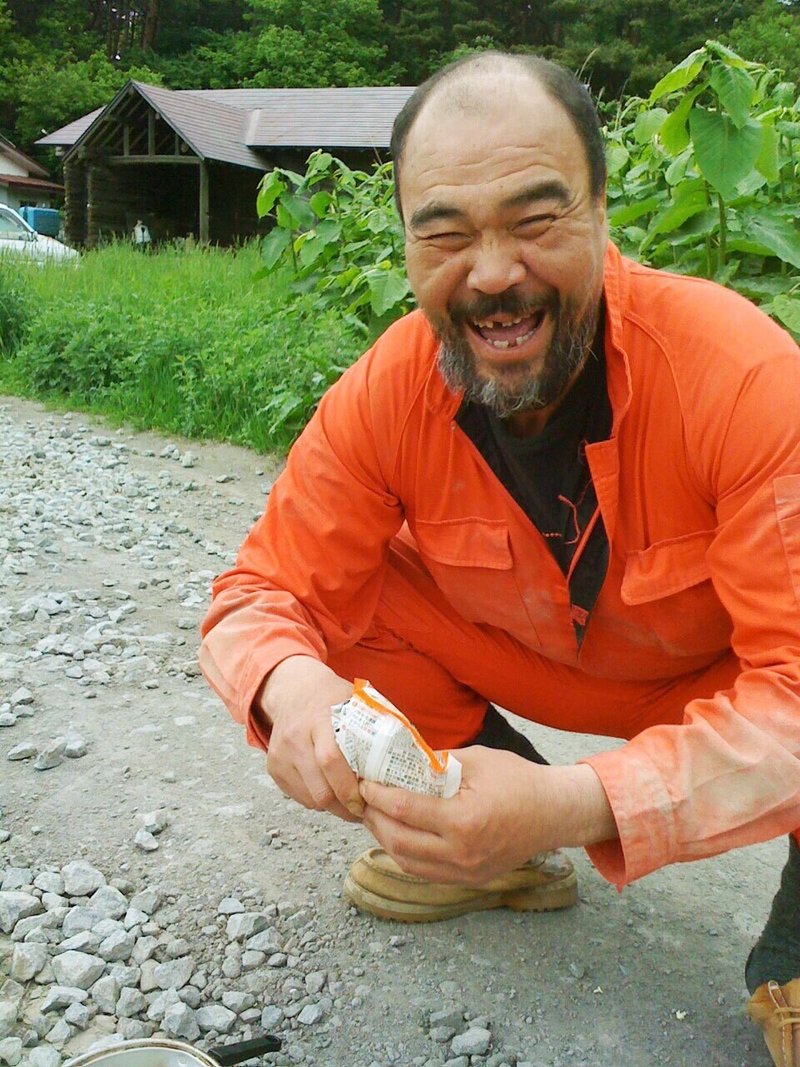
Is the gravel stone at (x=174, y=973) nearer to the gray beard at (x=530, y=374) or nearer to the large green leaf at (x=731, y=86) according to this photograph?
the gray beard at (x=530, y=374)

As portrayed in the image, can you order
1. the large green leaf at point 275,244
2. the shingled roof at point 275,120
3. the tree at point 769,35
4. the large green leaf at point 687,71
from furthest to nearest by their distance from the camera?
the tree at point 769,35, the shingled roof at point 275,120, the large green leaf at point 275,244, the large green leaf at point 687,71

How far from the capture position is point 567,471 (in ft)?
5.64

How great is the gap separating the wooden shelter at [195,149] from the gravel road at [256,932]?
62.3 feet

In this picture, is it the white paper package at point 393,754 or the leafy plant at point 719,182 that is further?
the leafy plant at point 719,182

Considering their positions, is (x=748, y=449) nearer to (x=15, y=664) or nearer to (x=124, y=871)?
(x=124, y=871)

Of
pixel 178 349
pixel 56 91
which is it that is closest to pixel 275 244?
pixel 178 349

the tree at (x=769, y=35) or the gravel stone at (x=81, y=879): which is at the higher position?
the tree at (x=769, y=35)

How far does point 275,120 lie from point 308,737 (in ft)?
78.2

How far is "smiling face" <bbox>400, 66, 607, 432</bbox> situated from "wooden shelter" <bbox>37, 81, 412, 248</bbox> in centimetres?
1942

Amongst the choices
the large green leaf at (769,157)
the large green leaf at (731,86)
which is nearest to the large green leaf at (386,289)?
the large green leaf at (769,157)

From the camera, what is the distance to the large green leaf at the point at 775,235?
3.56m

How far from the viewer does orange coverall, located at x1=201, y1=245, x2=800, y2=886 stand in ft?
4.47

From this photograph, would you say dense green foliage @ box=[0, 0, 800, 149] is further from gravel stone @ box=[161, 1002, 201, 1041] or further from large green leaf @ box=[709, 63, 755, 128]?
gravel stone @ box=[161, 1002, 201, 1041]

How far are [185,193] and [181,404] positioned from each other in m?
20.7
